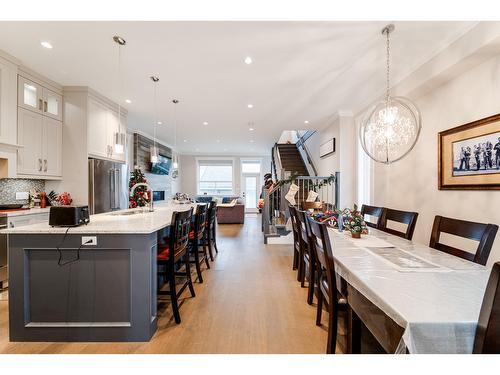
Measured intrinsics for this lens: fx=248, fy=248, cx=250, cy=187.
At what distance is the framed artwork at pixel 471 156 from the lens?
2377 mm

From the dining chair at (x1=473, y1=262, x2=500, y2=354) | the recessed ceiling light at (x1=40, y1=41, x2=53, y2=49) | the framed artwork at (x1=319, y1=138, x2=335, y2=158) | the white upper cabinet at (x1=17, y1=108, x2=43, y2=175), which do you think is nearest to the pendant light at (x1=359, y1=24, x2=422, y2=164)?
the dining chair at (x1=473, y1=262, x2=500, y2=354)

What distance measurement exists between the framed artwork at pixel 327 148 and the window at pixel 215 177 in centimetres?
625

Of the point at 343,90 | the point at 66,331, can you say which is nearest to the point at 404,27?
the point at 343,90

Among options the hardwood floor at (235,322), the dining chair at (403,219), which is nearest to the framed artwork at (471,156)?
the dining chair at (403,219)

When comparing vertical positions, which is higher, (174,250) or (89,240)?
(89,240)

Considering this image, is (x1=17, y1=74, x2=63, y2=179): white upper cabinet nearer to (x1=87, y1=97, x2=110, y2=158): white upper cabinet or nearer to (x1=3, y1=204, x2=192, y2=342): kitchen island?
(x1=87, y1=97, x2=110, y2=158): white upper cabinet

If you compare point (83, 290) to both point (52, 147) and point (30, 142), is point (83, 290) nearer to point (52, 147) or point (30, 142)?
point (30, 142)

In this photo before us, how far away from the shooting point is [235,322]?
7.54 ft

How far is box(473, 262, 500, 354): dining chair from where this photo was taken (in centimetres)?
72

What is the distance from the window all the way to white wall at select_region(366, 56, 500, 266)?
8860mm

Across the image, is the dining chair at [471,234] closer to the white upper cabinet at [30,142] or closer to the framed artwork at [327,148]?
the framed artwork at [327,148]

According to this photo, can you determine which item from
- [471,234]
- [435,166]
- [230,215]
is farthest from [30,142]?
[230,215]

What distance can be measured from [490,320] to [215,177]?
12.0 m
